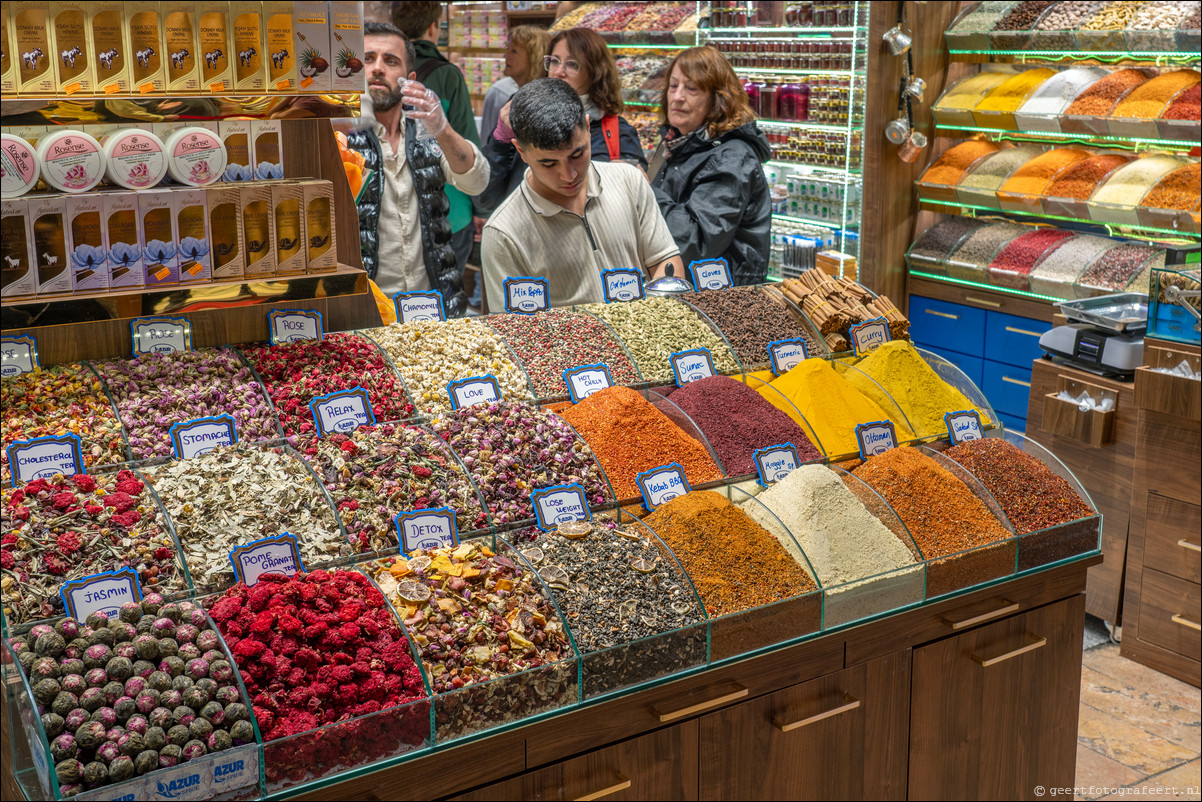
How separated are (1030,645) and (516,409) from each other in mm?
1209

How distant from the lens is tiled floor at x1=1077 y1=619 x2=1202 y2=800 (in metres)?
2.87

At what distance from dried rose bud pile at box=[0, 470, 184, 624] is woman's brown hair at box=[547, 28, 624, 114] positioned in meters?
2.92

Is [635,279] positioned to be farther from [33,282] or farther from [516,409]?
[33,282]

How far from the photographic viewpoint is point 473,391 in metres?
2.38

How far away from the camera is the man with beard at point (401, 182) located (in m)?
3.56

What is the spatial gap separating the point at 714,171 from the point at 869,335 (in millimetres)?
1243

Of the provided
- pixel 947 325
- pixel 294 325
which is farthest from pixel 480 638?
pixel 947 325

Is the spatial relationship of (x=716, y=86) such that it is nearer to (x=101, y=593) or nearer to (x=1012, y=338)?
(x=1012, y=338)

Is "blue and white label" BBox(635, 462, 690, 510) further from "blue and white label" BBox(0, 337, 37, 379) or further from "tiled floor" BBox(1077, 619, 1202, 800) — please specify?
"tiled floor" BBox(1077, 619, 1202, 800)

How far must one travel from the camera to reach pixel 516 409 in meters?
2.28

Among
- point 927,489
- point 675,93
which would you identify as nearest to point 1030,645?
point 927,489

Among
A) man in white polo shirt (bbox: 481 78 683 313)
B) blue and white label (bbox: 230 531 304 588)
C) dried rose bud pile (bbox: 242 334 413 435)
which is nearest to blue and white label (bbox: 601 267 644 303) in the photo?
man in white polo shirt (bbox: 481 78 683 313)

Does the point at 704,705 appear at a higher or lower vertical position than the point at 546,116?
lower

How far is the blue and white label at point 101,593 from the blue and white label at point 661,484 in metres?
0.93
